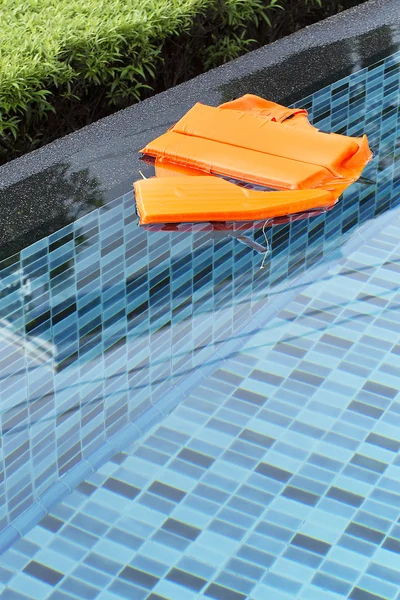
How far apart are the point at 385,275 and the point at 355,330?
370mm

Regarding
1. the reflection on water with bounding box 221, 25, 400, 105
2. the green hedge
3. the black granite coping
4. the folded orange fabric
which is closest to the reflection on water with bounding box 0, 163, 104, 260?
the black granite coping

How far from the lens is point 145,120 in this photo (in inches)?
141

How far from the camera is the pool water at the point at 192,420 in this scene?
243 centimetres

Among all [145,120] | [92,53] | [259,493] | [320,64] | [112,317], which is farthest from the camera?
[320,64]

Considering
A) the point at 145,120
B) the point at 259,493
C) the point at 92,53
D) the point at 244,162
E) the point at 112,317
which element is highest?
the point at 92,53

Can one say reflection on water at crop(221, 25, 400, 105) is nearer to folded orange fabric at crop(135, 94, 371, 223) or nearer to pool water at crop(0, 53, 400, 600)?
folded orange fabric at crop(135, 94, 371, 223)

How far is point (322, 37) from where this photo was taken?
440 cm

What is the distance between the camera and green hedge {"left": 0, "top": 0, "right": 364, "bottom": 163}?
147 inches

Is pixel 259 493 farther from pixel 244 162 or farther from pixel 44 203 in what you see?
pixel 244 162

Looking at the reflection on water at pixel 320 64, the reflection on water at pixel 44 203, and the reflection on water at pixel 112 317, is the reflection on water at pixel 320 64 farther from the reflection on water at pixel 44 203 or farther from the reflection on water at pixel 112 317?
the reflection on water at pixel 44 203

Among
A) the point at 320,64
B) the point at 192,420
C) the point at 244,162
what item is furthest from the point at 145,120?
the point at 192,420

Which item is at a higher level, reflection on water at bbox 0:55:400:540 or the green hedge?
the green hedge

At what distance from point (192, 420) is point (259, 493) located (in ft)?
1.18

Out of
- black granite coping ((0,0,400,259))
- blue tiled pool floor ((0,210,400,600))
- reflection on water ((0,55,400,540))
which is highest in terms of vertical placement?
black granite coping ((0,0,400,259))
